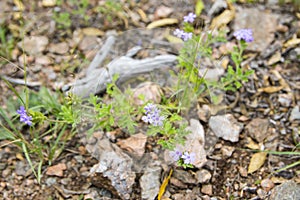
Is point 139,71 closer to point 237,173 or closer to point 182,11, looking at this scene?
point 182,11

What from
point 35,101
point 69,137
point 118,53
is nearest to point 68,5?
point 118,53

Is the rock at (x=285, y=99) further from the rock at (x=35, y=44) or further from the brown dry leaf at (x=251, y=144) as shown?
the rock at (x=35, y=44)

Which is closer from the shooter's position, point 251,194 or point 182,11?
point 251,194

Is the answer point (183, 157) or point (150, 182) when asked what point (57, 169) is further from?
point (183, 157)

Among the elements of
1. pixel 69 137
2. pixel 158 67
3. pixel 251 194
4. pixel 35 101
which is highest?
pixel 158 67

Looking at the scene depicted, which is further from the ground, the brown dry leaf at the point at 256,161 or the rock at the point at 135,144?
the rock at the point at 135,144

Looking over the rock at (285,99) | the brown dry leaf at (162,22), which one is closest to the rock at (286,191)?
the rock at (285,99)

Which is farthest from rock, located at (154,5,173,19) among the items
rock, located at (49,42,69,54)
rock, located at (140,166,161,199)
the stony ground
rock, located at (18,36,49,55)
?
rock, located at (140,166,161,199)
